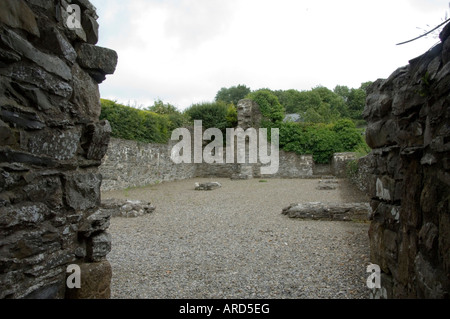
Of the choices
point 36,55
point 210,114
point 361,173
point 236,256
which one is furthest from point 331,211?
point 210,114

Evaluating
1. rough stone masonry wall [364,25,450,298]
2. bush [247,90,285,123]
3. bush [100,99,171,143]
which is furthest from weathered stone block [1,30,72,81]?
bush [247,90,285,123]

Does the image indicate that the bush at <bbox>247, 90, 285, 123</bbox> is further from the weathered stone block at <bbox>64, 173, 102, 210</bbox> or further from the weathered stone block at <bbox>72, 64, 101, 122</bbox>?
the weathered stone block at <bbox>64, 173, 102, 210</bbox>

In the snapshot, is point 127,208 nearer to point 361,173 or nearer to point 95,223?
point 95,223

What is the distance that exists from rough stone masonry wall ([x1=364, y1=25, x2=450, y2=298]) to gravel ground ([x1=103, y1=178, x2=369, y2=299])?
0.96 m

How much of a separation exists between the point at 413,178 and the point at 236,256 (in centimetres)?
296

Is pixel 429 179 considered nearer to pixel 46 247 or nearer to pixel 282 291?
pixel 282 291

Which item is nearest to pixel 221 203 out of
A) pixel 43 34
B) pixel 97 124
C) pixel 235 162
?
pixel 97 124

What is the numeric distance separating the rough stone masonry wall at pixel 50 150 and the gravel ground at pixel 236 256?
119 centimetres

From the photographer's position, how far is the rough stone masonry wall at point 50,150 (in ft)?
5.85

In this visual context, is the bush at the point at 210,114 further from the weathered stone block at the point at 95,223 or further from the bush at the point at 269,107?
the weathered stone block at the point at 95,223

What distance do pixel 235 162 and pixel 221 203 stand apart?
30.0ft

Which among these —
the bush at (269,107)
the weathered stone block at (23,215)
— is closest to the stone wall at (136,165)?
the bush at (269,107)

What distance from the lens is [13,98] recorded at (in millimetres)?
1836

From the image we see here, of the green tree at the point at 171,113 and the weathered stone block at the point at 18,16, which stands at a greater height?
the green tree at the point at 171,113
